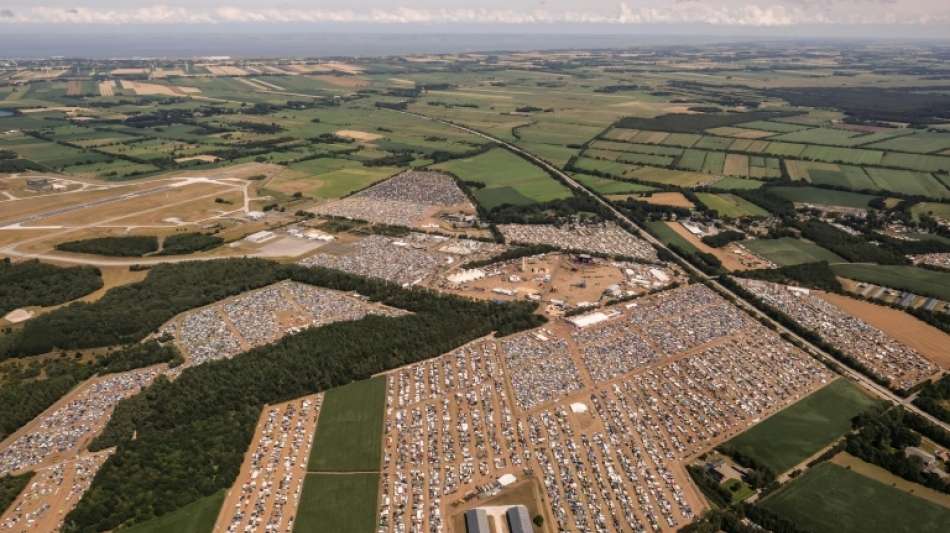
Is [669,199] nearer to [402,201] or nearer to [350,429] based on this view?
[402,201]

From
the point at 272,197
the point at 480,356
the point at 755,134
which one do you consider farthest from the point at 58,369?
the point at 755,134

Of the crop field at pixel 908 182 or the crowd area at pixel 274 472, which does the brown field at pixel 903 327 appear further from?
the crowd area at pixel 274 472

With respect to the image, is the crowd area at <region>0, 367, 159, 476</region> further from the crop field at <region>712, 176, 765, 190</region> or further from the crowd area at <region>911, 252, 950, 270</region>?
the crop field at <region>712, 176, 765, 190</region>

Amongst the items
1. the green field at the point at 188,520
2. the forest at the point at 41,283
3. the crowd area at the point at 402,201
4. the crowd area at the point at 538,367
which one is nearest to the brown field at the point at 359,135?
the crowd area at the point at 402,201

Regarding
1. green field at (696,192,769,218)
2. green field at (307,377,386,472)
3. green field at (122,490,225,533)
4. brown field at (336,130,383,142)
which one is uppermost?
brown field at (336,130,383,142)

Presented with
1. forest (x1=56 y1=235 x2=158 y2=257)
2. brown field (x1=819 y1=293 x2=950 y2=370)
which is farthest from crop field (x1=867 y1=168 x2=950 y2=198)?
forest (x1=56 y1=235 x2=158 y2=257)
